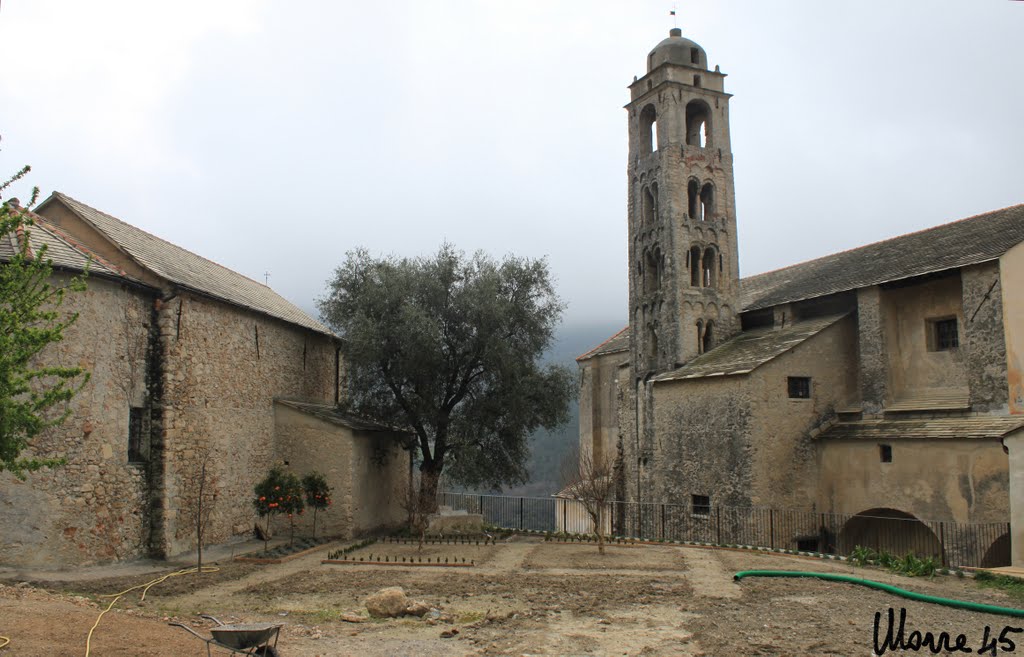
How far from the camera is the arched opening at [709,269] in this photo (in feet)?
102

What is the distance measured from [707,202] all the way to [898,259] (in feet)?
27.3

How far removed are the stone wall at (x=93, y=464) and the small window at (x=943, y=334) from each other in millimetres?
22782

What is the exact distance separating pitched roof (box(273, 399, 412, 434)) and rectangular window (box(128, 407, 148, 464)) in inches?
240

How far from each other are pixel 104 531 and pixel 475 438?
40.7 ft

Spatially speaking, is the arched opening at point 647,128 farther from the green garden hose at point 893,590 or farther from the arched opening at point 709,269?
the green garden hose at point 893,590

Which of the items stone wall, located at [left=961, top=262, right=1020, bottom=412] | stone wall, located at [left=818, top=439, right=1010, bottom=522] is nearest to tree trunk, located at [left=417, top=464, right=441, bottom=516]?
stone wall, located at [left=818, top=439, right=1010, bottom=522]

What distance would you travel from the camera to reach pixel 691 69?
31.8 meters

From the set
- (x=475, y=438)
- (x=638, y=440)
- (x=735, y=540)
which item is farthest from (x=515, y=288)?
(x=735, y=540)

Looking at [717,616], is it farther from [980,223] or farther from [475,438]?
[980,223]

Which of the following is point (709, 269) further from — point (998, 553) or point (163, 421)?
point (163, 421)

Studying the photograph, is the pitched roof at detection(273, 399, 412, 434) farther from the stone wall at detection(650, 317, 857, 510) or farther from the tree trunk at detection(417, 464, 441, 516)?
the stone wall at detection(650, 317, 857, 510)

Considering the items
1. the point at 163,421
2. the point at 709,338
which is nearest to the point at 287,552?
the point at 163,421

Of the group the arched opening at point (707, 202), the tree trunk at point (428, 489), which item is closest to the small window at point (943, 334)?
the arched opening at point (707, 202)

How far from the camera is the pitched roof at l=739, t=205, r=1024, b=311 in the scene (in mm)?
22625
